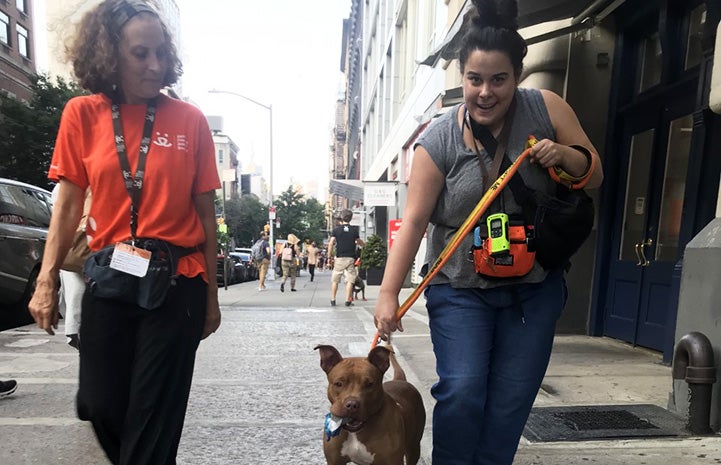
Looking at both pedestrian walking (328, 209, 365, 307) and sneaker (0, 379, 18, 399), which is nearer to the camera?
sneaker (0, 379, 18, 399)

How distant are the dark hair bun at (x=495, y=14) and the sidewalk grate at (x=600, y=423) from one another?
2445 mm

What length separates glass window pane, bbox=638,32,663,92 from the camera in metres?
5.61

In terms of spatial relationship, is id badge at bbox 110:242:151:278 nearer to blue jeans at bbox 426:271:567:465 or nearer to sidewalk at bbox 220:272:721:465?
blue jeans at bbox 426:271:567:465

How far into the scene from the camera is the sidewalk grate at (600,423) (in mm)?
3094

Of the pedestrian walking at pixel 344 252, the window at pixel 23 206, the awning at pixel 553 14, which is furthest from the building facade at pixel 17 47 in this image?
the awning at pixel 553 14

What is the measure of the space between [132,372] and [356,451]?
0.98m

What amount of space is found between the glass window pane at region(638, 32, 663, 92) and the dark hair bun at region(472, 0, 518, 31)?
4.63 metres

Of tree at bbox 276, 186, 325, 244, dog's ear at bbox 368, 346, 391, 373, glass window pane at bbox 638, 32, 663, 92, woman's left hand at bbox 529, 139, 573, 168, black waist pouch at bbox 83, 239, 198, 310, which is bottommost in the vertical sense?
tree at bbox 276, 186, 325, 244

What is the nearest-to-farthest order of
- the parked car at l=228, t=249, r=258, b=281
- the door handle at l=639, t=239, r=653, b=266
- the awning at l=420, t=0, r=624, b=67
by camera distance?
the awning at l=420, t=0, r=624, b=67
the door handle at l=639, t=239, r=653, b=266
the parked car at l=228, t=249, r=258, b=281

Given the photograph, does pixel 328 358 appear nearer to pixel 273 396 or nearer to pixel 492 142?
pixel 492 142

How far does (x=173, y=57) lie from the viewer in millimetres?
2117

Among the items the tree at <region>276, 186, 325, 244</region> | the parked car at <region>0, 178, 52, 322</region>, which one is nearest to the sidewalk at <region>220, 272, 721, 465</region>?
the parked car at <region>0, 178, 52, 322</region>

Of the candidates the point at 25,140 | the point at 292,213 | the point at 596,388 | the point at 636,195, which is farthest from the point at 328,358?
the point at 292,213

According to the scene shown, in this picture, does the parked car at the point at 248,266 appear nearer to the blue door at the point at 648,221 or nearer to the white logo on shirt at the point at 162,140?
the blue door at the point at 648,221
